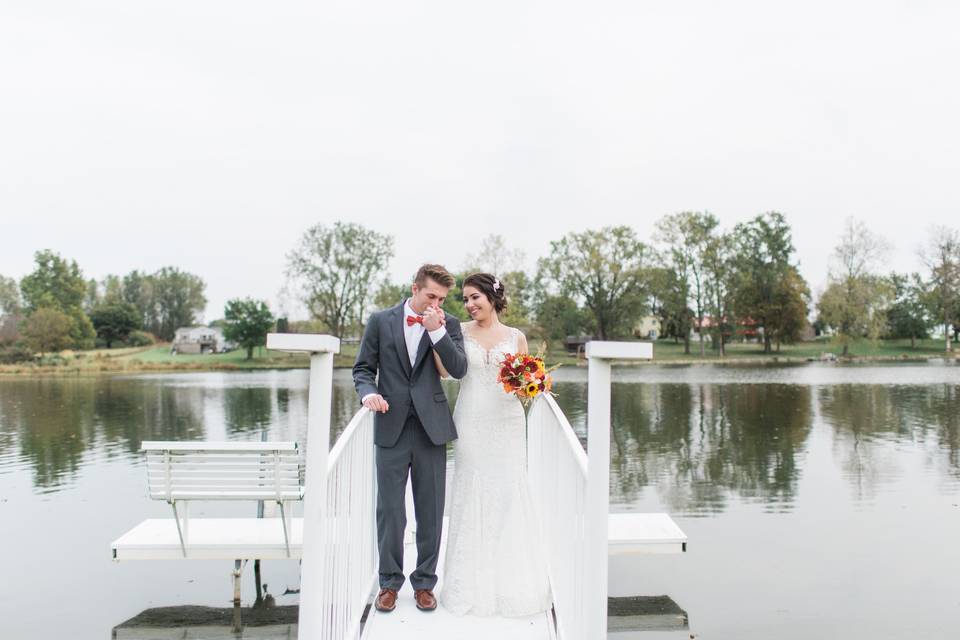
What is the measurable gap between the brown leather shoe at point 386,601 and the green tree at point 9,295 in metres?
85.1

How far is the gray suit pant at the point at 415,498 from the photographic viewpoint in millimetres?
3598

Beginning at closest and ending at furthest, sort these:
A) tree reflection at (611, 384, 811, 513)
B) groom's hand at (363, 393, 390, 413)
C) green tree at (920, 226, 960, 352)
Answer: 1. groom's hand at (363, 393, 390, 413)
2. tree reflection at (611, 384, 811, 513)
3. green tree at (920, 226, 960, 352)

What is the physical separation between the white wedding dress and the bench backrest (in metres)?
1.47

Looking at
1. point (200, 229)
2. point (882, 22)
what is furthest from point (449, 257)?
point (200, 229)

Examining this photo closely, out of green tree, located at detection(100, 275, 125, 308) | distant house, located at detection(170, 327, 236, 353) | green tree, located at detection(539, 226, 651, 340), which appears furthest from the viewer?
green tree, located at detection(100, 275, 125, 308)

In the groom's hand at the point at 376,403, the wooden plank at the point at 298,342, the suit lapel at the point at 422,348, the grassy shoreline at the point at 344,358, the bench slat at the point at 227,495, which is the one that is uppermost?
the wooden plank at the point at 298,342

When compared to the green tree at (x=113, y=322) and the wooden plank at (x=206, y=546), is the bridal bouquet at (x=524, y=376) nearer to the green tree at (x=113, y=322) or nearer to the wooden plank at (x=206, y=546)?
the wooden plank at (x=206, y=546)

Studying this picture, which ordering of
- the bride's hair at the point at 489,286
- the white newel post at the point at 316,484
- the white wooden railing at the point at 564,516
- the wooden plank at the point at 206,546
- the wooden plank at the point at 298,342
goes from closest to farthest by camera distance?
1. the wooden plank at the point at 298,342
2. the white newel post at the point at 316,484
3. the white wooden railing at the point at 564,516
4. the bride's hair at the point at 489,286
5. the wooden plank at the point at 206,546

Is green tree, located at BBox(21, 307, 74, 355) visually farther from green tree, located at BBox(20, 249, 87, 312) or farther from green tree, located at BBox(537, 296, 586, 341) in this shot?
green tree, located at BBox(537, 296, 586, 341)

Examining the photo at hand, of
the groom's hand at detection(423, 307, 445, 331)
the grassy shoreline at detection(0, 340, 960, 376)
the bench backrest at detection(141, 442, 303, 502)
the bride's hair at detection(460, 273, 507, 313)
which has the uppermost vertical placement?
the bride's hair at detection(460, 273, 507, 313)

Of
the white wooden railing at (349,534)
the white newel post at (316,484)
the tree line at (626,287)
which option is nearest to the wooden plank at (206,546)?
the white wooden railing at (349,534)

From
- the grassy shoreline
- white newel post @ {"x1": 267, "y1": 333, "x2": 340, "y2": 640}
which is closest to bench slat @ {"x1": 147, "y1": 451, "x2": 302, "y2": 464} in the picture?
white newel post @ {"x1": 267, "y1": 333, "x2": 340, "y2": 640}

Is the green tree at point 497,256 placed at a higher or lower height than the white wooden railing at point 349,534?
higher

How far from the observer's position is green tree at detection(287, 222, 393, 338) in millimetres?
51500
